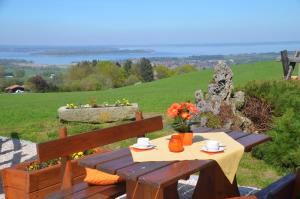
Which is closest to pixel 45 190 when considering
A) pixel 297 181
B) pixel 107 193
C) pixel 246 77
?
pixel 107 193

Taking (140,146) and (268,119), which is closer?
(140,146)

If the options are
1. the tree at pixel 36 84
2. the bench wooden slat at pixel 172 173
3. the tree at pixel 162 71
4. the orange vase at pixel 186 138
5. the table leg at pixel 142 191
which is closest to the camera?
the bench wooden slat at pixel 172 173

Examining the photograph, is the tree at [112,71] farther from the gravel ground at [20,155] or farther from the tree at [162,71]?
the gravel ground at [20,155]

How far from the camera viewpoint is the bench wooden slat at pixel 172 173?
146 inches

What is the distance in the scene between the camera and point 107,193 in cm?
481

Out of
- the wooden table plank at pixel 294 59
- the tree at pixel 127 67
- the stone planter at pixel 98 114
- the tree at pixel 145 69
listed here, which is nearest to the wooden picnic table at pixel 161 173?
the stone planter at pixel 98 114

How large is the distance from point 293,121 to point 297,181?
436 cm

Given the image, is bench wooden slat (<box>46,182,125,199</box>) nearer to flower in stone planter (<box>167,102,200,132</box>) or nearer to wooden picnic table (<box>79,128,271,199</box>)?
wooden picnic table (<box>79,128,271,199</box>)

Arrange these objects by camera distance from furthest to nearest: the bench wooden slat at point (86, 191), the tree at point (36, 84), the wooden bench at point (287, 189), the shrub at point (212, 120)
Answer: the tree at point (36, 84) → the shrub at point (212, 120) → the bench wooden slat at point (86, 191) → the wooden bench at point (287, 189)

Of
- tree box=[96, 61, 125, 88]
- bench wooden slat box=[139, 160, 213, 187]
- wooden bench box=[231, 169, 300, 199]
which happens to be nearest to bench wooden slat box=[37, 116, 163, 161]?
bench wooden slat box=[139, 160, 213, 187]

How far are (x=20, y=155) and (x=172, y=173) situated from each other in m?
6.23

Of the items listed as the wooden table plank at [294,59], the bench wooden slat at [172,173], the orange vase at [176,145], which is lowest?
the bench wooden slat at [172,173]

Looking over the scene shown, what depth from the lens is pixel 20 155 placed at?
9.35 meters

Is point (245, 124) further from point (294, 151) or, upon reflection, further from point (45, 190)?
point (45, 190)
